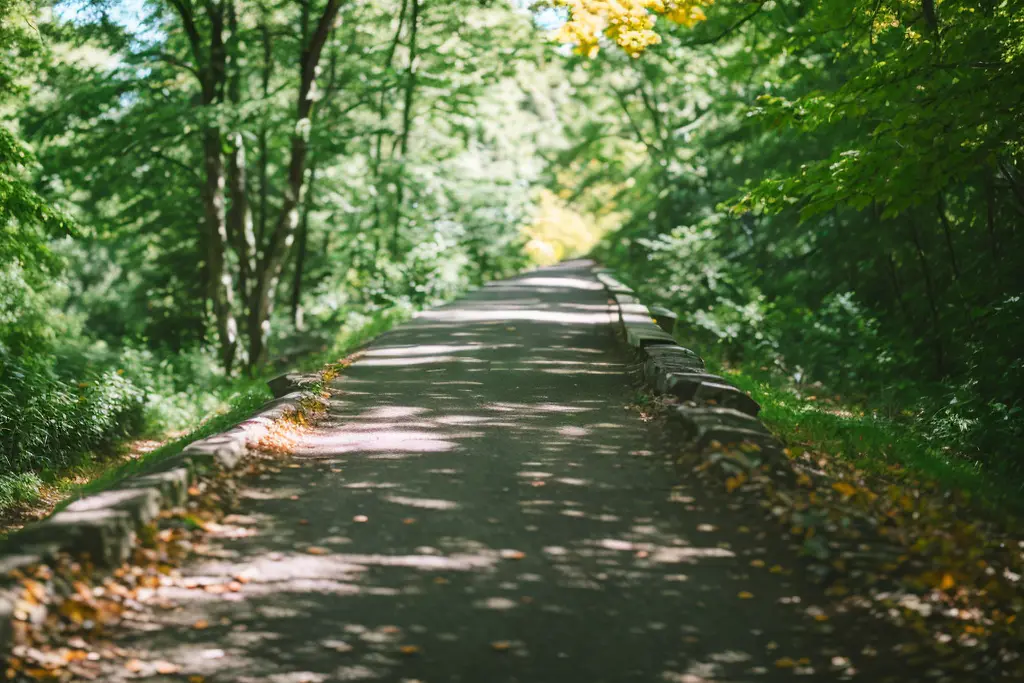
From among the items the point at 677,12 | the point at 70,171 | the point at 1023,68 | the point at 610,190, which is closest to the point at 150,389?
the point at 70,171

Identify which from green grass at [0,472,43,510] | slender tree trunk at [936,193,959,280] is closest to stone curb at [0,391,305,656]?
green grass at [0,472,43,510]

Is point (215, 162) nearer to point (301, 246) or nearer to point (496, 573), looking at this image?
point (301, 246)

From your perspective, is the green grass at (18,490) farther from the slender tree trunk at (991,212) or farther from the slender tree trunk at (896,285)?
the slender tree trunk at (896,285)

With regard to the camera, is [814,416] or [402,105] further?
[402,105]

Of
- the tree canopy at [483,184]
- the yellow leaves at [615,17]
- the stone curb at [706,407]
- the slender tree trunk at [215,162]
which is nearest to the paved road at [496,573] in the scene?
the stone curb at [706,407]

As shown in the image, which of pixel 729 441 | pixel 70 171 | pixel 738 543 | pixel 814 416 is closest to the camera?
pixel 738 543

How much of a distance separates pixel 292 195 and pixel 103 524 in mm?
14710

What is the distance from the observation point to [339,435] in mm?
8273

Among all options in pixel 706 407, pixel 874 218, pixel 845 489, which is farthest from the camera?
pixel 874 218

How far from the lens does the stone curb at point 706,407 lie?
671 centimetres

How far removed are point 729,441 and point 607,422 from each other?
5.87 ft

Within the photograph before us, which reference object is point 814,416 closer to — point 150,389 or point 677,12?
point 677,12

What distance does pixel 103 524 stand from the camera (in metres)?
5.09

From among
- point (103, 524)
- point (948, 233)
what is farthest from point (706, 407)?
point (948, 233)
